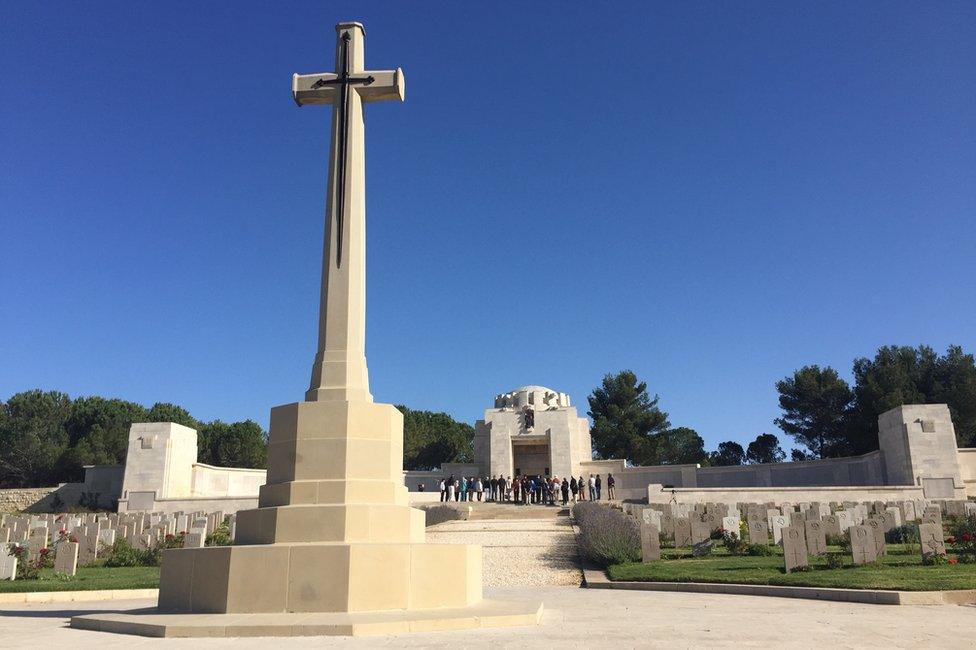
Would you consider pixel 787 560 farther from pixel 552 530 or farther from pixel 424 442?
pixel 424 442

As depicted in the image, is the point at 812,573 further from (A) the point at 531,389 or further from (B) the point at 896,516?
(A) the point at 531,389

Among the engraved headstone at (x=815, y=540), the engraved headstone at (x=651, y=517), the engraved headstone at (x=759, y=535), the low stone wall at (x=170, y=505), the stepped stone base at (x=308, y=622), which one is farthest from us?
the low stone wall at (x=170, y=505)

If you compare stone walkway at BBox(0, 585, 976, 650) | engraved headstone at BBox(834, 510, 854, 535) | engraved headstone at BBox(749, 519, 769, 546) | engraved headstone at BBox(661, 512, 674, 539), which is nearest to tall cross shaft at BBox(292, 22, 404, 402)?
stone walkway at BBox(0, 585, 976, 650)

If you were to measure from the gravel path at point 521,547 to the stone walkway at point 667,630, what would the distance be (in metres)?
4.14

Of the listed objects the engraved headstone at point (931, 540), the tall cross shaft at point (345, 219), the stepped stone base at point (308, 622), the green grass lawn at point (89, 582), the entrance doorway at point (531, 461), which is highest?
the tall cross shaft at point (345, 219)

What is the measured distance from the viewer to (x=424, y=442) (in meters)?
53.4

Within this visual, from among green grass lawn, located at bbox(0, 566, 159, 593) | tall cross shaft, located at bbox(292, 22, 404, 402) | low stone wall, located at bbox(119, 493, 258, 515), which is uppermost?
tall cross shaft, located at bbox(292, 22, 404, 402)

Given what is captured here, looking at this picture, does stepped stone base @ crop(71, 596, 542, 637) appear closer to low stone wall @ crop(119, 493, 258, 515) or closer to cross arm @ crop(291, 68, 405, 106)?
cross arm @ crop(291, 68, 405, 106)

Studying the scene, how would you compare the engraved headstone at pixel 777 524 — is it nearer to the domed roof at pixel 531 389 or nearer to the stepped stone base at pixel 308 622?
the stepped stone base at pixel 308 622

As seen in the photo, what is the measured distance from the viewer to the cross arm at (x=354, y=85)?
9398 mm

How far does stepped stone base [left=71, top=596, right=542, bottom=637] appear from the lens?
5980 mm

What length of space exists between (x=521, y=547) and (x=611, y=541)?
2769mm

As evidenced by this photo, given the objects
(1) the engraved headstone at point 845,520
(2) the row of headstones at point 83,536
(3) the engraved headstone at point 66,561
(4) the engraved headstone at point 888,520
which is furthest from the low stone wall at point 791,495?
(3) the engraved headstone at point 66,561

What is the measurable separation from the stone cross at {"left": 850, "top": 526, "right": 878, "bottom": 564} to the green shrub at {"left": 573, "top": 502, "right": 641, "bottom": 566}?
3.99 meters
